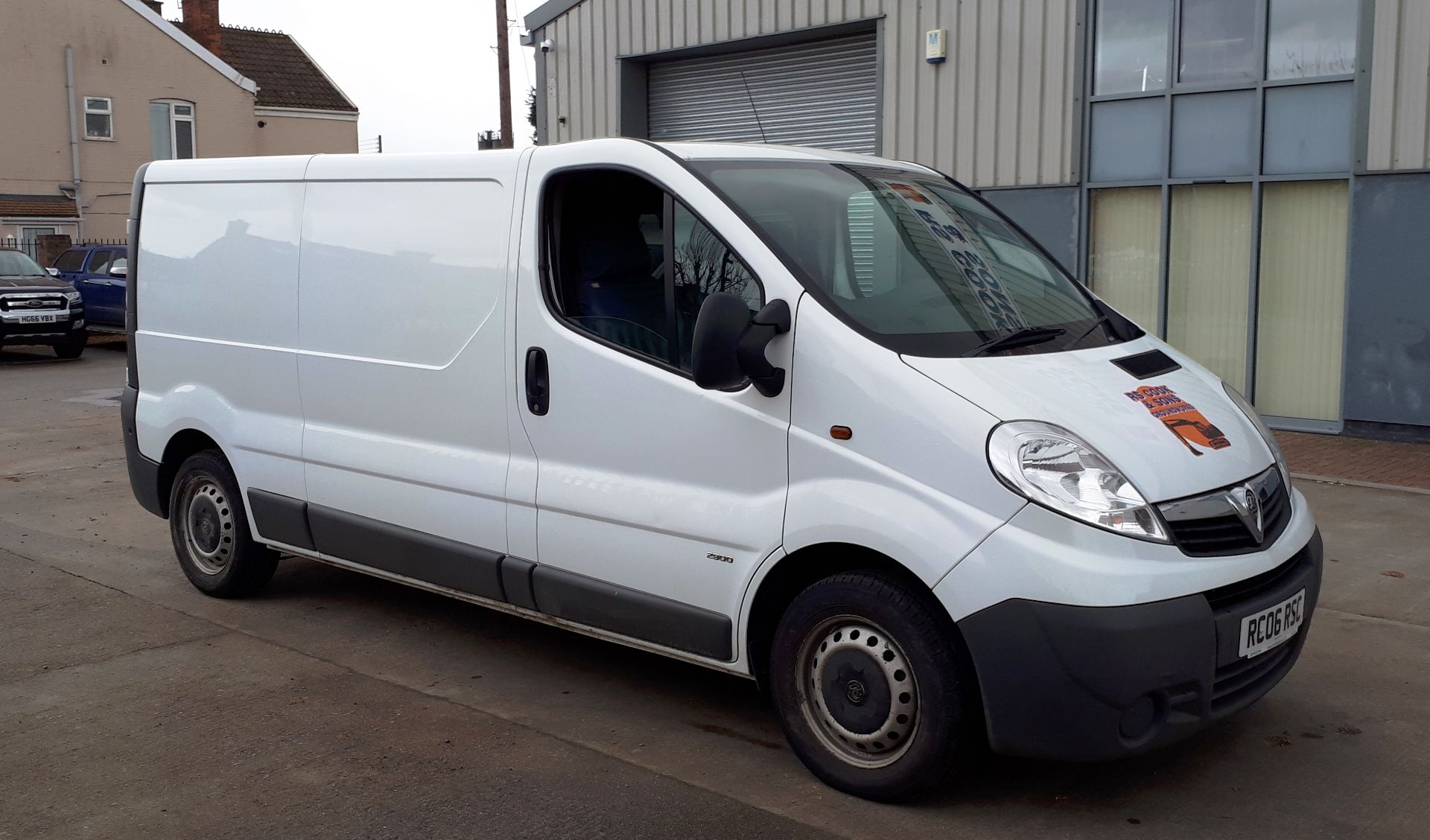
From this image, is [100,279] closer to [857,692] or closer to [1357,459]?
[1357,459]

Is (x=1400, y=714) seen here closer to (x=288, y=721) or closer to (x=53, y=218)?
(x=288, y=721)

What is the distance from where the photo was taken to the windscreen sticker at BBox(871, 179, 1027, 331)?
4.43 m

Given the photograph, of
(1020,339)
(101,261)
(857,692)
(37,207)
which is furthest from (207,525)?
(37,207)

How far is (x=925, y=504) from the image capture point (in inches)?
150

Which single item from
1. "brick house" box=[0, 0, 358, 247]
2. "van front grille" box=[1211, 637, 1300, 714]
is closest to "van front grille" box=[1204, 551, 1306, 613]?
"van front grille" box=[1211, 637, 1300, 714]

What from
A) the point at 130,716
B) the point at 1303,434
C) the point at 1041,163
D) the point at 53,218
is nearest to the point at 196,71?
the point at 53,218

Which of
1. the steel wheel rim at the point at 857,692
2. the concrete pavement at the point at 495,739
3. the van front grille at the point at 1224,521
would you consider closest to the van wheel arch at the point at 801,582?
the steel wheel rim at the point at 857,692

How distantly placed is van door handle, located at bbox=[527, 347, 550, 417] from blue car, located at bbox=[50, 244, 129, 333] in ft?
66.8

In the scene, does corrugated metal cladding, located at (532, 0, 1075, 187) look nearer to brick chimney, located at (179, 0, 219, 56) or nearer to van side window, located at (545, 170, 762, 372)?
van side window, located at (545, 170, 762, 372)

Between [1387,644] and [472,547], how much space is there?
3.84m

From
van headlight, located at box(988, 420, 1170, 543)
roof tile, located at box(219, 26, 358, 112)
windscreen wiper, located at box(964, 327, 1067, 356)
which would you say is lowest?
van headlight, located at box(988, 420, 1170, 543)

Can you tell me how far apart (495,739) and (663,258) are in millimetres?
1747

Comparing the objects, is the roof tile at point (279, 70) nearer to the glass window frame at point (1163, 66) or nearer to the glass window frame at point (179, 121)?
the glass window frame at point (179, 121)

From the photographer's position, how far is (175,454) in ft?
21.9
